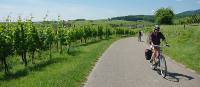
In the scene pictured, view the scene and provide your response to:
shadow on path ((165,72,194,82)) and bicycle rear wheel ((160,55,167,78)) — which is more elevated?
bicycle rear wheel ((160,55,167,78))

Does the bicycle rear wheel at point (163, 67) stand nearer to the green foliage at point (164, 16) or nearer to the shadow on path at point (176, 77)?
the shadow on path at point (176, 77)

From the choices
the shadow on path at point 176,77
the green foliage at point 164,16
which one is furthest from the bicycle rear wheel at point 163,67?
the green foliage at point 164,16

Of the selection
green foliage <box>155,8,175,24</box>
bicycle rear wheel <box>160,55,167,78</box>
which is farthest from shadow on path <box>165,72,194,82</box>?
green foliage <box>155,8,175,24</box>

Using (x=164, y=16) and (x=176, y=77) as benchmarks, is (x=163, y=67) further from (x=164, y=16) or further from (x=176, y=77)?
(x=164, y=16)

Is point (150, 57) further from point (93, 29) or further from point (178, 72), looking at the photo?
point (93, 29)

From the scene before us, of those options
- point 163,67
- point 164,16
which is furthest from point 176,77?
point 164,16

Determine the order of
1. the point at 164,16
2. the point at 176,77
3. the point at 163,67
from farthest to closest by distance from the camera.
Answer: the point at 164,16, the point at 163,67, the point at 176,77

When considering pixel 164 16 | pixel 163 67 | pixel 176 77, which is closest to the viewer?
pixel 176 77

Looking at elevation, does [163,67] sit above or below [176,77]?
above

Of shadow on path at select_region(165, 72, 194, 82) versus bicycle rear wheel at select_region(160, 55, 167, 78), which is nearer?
shadow on path at select_region(165, 72, 194, 82)

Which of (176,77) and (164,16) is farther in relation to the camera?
(164,16)

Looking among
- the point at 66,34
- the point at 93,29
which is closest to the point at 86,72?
the point at 66,34

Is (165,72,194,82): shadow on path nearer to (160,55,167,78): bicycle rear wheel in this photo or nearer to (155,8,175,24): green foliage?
(160,55,167,78): bicycle rear wheel

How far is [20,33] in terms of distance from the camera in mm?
21750
